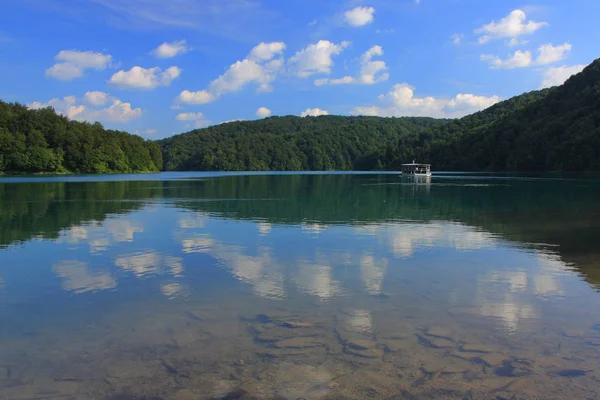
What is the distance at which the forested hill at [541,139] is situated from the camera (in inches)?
4375

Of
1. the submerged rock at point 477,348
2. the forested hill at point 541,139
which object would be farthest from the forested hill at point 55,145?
the submerged rock at point 477,348

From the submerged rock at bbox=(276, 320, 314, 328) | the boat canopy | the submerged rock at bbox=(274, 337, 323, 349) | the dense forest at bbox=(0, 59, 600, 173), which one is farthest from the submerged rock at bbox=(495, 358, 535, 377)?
the dense forest at bbox=(0, 59, 600, 173)

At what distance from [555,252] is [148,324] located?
13193 millimetres

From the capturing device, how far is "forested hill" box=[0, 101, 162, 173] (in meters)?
107

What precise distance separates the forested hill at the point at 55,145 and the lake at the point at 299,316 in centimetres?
10165

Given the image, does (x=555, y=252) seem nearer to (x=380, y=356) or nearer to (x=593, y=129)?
→ (x=380, y=356)

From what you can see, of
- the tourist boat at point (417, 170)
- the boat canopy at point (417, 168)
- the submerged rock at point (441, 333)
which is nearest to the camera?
the submerged rock at point (441, 333)

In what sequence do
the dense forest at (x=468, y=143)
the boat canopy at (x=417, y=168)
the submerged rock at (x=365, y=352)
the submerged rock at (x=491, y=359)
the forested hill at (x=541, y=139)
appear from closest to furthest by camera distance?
the submerged rock at (x=491, y=359) → the submerged rock at (x=365, y=352) → the boat canopy at (x=417, y=168) → the dense forest at (x=468, y=143) → the forested hill at (x=541, y=139)

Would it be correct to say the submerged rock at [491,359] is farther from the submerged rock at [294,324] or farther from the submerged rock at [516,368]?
the submerged rock at [294,324]

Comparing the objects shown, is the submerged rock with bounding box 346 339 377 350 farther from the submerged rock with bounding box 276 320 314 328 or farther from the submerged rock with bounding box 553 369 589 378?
the submerged rock with bounding box 553 369 589 378

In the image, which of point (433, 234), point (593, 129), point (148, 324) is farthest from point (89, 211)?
point (593, 129)

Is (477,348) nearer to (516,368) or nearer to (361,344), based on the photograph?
(516,368)

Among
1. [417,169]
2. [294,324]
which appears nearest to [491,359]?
[294,324]

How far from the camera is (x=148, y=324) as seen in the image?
857 centimetres
